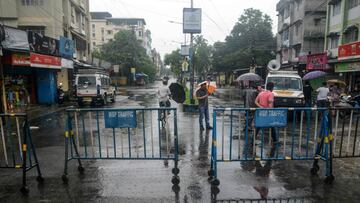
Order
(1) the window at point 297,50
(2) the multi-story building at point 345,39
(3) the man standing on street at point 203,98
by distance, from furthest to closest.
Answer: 1. (1) the window at point 297,50
2. (2) the multi-story building at point 345,39
3. (3) the man standing on street at point 203,98

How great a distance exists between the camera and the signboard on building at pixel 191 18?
54.5 ft

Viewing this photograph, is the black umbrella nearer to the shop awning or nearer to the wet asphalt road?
the wet asphalt road

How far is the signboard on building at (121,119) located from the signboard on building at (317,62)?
23.0 meters

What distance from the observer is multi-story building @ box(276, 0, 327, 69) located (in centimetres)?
3218

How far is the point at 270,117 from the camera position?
544 centimetres

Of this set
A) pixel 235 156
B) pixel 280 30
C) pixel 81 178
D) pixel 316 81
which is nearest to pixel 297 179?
pixel 235 156

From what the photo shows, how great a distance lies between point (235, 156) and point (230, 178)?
1.57m

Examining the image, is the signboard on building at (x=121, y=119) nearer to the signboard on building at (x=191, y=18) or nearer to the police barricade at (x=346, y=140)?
the police barricade at (x=346, y=140)

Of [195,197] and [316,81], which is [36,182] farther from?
[316,81]

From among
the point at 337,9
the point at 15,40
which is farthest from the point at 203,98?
the point at 337,9

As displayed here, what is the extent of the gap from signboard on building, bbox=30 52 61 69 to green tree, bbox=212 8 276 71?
35.3 m

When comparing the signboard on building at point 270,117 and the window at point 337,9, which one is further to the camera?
the window at point 337,9

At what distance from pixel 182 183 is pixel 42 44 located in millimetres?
15700

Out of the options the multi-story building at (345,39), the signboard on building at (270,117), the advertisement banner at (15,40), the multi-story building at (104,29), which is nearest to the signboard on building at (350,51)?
the multi-story building at (345,39)
